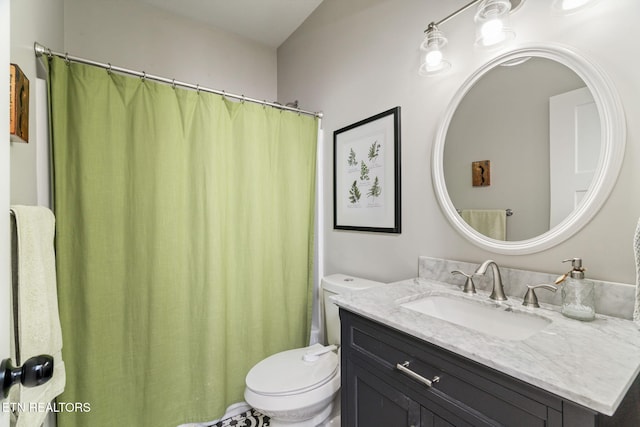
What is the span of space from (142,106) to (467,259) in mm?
1793

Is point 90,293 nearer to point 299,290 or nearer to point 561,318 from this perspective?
point 299,290

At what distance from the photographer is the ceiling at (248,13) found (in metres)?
2.03

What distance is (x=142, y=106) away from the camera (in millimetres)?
1459

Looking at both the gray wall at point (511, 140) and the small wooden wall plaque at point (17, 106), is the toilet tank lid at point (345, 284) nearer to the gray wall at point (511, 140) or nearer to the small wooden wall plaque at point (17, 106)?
the gray wall at point (511, 140)

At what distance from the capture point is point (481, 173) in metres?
1.20

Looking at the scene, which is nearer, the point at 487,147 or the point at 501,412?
the point at 501,412

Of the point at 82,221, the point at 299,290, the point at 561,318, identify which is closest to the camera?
the point at 561,318

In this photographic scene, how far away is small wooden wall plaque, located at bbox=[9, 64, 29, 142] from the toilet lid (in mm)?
1267

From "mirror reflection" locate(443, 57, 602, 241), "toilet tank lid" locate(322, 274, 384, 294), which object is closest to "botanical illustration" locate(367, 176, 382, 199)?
"mirror reflection" locate(443, 57, 602, 241)

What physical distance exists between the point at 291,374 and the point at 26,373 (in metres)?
1.07

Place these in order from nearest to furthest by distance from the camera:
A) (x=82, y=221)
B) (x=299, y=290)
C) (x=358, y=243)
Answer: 1. (x=82, y=221)
2. (x=358, y=243)
3. (x=299, y=290)

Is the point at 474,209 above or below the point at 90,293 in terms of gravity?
above

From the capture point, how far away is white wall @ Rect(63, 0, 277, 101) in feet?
6.01

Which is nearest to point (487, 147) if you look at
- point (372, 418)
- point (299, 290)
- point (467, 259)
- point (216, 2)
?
point (467, 259)
